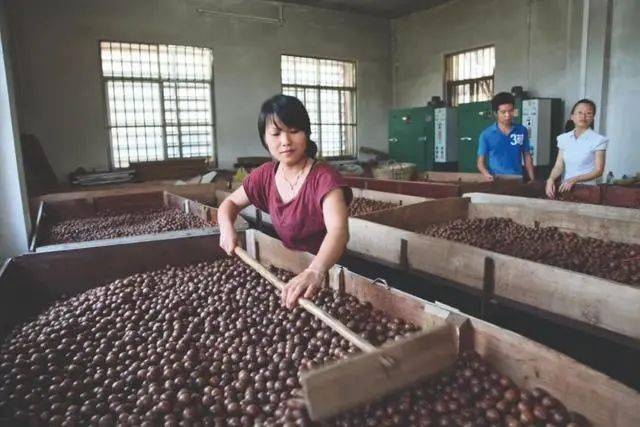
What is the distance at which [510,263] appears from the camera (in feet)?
6.72

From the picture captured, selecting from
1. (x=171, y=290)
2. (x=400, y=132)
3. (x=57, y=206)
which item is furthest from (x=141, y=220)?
(x=400, y=132)

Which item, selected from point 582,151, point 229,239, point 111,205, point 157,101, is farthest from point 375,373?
point 157,101

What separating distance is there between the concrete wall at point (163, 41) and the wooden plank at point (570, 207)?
6.26 metres

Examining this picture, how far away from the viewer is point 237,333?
193 centimetres

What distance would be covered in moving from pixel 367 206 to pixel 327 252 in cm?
263

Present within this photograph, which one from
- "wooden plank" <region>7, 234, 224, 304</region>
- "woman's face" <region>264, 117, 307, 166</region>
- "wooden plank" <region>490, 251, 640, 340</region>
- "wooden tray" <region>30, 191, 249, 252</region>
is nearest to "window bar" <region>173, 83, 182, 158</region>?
"wooden tray" <region>30, 191, 249, 252</region>

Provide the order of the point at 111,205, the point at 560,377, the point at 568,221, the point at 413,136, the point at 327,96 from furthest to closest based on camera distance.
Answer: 1. the point at 327,96
2. the point at 413,136
3. the point at 111,205
4. the point at 568,221
5. the point at 560,377

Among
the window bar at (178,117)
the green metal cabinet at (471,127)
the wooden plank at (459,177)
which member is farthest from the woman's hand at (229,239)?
the window bar at (178,117)

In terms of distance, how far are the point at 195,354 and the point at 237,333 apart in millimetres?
196

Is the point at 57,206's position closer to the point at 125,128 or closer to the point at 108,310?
the point at 108,310

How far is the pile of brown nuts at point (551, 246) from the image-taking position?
7.38 ft

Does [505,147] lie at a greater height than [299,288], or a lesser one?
greater

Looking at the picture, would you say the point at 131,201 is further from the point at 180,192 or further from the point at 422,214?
the point at 422,214

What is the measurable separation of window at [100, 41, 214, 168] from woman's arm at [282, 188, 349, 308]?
7.21 m
